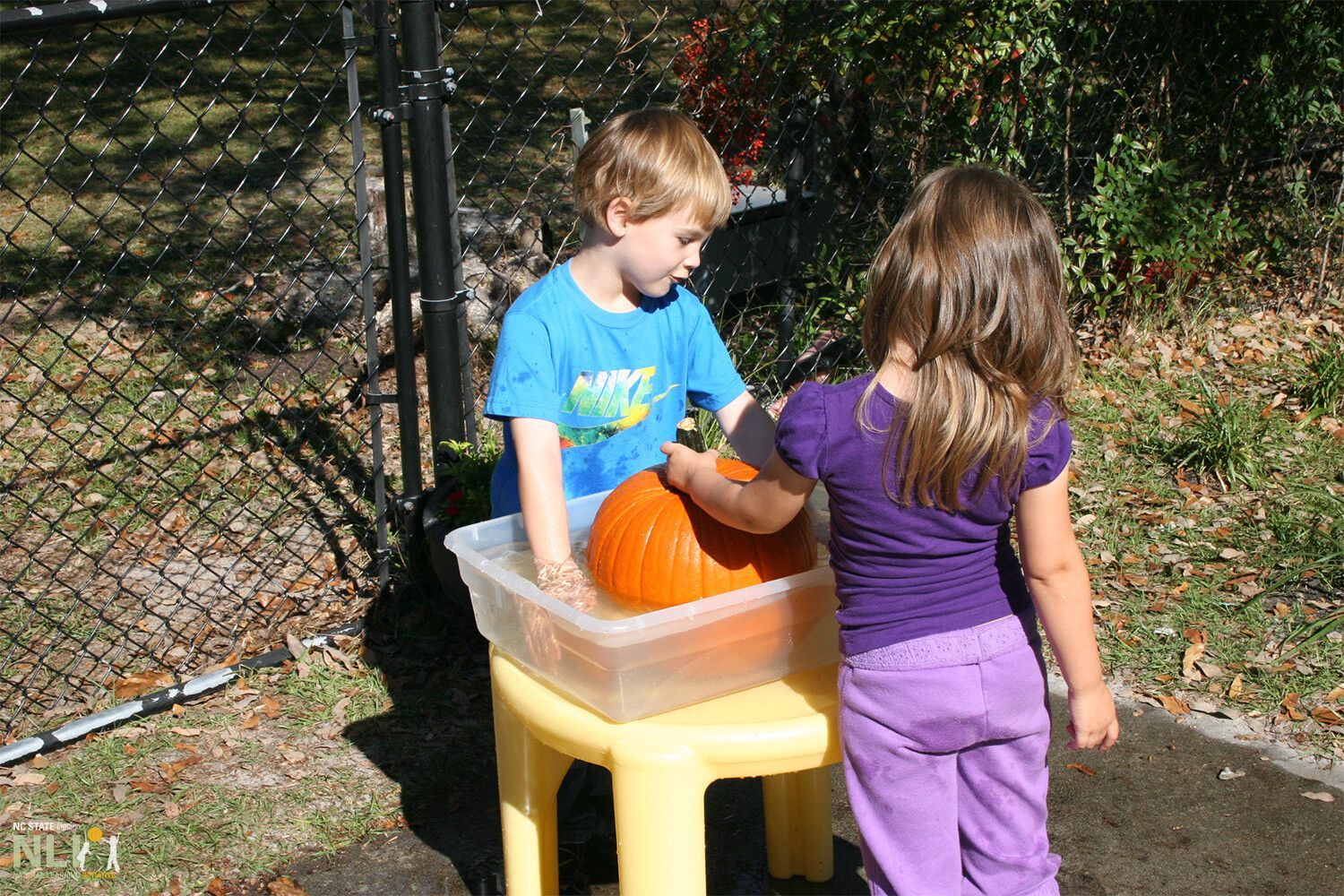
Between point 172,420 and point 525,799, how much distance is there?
315cm

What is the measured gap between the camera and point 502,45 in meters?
9.64

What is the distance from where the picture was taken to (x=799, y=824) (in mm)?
2691

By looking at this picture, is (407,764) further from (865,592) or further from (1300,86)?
(1300,86)

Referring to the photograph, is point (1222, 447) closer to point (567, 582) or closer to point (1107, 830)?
point (1107, 830)

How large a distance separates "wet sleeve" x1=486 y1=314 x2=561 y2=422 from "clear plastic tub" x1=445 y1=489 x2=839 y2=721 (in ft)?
0.94

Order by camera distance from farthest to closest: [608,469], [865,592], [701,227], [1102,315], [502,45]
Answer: [502,45], [1102,315], [608,469], [701,227], [865,592]

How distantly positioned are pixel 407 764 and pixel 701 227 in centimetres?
161

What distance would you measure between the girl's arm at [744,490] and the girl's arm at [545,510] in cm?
22

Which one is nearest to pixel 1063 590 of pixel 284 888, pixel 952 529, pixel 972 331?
pixel 952 529

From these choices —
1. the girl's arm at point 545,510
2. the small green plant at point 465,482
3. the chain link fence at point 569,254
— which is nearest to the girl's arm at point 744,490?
the girl's arm at point 545,510

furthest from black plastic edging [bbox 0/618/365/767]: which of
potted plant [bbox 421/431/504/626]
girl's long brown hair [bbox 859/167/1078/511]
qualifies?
girl's long brown hair [bbox 859/167/1078/511]

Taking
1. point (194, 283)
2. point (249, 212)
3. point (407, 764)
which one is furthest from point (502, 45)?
point (407, 764)

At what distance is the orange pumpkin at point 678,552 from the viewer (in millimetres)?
2232

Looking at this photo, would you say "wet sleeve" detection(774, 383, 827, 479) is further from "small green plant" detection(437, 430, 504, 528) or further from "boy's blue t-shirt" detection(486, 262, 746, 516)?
"small green plant" detection(437, 430, 504, 528)
